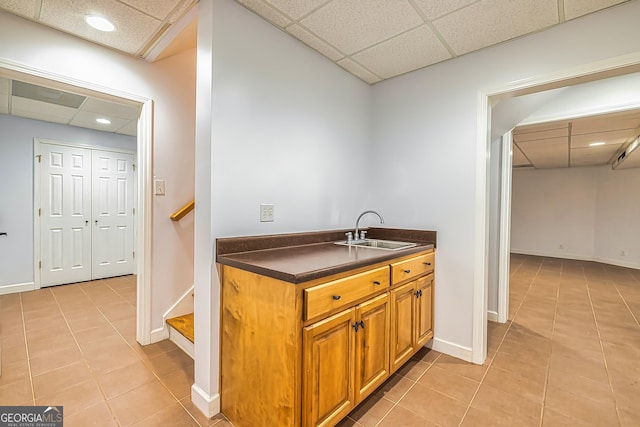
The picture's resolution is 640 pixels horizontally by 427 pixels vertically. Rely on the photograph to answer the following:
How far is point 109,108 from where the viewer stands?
3.59 meters

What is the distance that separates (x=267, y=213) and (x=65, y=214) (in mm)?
4219

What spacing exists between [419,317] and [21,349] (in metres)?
3.27

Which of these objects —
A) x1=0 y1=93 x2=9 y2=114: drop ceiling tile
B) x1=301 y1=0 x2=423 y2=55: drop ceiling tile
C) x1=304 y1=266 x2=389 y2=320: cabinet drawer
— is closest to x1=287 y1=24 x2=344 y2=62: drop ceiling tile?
x1=301 y1=0 x2=423 y2=55: drop ceiling tile

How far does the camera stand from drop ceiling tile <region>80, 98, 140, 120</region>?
3.38 m

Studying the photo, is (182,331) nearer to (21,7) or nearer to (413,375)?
(413,375)

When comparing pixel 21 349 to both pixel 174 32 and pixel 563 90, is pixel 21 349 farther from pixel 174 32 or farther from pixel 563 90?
pixel 563 90

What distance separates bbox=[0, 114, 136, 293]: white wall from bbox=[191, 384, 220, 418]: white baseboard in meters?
4.05

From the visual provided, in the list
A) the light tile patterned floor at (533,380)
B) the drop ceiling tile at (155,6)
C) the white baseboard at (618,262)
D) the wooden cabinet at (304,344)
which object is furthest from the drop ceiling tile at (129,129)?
the white baseboard at (618,262)

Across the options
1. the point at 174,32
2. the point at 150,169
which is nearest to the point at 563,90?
the point at 174,32

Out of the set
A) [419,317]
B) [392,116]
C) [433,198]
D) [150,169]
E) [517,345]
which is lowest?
[517,345]

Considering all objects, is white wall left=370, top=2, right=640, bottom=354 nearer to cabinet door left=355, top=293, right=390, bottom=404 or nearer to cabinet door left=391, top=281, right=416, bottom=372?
cabinet door left=391, top=281, right=416, bottom=372

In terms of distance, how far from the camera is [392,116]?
2.77 meters

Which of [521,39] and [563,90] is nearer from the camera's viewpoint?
[521,39]

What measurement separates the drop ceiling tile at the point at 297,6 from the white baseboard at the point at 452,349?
8.82 feet
